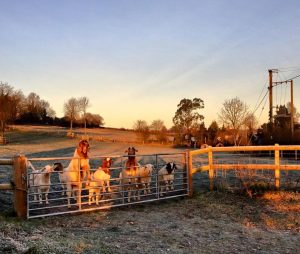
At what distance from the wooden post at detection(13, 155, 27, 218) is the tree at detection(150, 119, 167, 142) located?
4453cm

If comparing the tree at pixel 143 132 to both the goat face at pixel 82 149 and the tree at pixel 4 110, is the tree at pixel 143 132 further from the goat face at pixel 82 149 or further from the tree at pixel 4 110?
the goat face at pixel 82 149

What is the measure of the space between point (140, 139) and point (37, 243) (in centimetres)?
4900

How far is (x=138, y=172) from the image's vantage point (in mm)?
11625

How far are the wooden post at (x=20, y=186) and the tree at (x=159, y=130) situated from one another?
44528 millimetres

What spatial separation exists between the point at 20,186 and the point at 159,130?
156 ft

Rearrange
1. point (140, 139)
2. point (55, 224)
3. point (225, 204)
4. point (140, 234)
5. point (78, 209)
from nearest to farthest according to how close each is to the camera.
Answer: point (140, 234), point (55, 224), point (78, 209), point (225, 204), point (140, 139)

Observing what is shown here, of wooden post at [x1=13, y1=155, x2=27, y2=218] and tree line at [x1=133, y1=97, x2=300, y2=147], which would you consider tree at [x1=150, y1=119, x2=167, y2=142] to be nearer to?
tree line at [x1=133, y1=97, x2=300, y2=147]

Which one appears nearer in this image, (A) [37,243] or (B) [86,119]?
(A) [37,243]

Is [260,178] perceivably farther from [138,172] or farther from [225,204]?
[138,172]

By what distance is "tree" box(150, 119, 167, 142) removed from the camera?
53.0 m

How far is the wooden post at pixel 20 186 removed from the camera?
8.31 metres

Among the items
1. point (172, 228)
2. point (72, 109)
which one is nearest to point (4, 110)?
point (72, 109)

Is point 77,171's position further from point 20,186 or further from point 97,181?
point 20,186

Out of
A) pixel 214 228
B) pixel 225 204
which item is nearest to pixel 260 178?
pixel 225 204
